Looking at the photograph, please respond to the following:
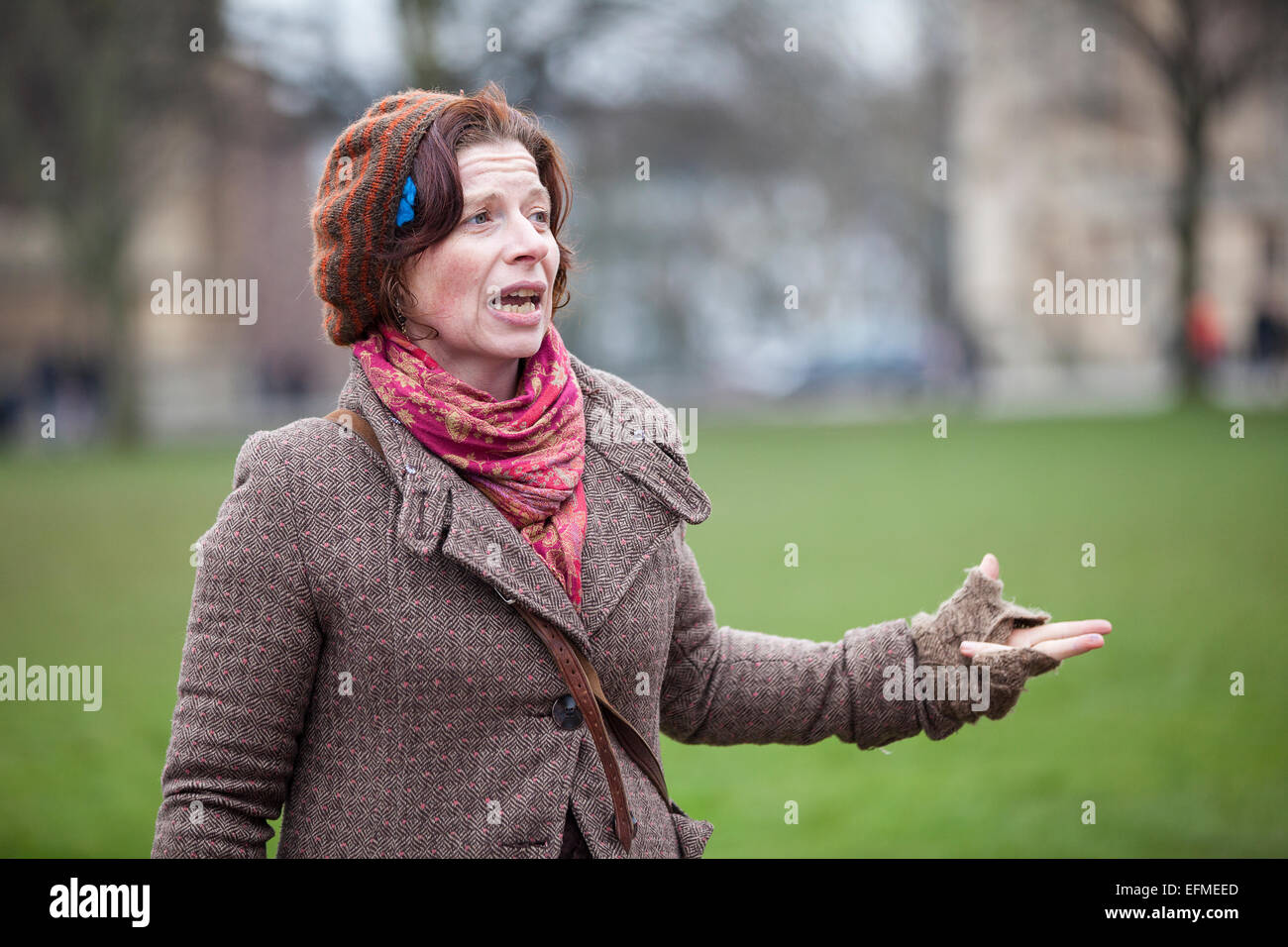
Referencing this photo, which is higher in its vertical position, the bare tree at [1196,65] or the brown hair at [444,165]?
the bare tree at [1196,65]

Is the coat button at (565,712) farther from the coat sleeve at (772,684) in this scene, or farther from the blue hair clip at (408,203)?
the blue hair clip at (408,203)

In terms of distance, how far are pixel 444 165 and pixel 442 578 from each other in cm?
72

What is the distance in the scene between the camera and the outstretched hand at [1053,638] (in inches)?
107

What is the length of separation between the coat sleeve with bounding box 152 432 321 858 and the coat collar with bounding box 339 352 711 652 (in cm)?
21

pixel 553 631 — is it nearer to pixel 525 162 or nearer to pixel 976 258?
pixel 525 162

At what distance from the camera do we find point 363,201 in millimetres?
2547

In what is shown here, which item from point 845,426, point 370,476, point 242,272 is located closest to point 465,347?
point 370,476

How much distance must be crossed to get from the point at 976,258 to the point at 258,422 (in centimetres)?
2556

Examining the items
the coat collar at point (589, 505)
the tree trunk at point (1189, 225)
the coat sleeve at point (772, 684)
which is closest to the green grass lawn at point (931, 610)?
the coat sleeve at point (772, 684)

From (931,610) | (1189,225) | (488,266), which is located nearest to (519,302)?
(488,266)

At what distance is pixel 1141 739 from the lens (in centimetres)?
678

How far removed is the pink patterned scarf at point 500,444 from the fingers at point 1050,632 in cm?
88

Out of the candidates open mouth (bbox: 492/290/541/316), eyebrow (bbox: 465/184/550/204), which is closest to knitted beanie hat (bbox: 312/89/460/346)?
eyebrow (bbox: 465/184/550/204)

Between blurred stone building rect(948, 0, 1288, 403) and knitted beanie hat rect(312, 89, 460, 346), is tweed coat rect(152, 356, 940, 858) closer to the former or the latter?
knitted beanie hat rect(312, 89, 460, 346)
